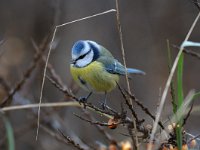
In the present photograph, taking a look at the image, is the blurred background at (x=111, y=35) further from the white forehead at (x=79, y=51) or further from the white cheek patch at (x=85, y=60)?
the white forehead at (x=79, y=51)

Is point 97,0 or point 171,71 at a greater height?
point 171,71

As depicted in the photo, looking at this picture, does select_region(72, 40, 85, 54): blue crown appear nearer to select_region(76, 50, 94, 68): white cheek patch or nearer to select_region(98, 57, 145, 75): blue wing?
select_region(76, 50, 94, 68): white cheek patch

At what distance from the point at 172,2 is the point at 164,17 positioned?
0.23 m

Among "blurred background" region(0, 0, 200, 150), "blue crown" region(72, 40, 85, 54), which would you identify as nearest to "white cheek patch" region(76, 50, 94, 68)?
"blue crown" region(72, 40, 85, 54)

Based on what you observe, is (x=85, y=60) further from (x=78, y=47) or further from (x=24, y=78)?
(x=24, y=78)

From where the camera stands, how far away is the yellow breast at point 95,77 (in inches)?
119

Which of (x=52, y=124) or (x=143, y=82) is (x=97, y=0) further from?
(x=52, y=124)

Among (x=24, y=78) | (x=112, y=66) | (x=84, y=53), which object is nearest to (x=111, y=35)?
(x=112, y=66)

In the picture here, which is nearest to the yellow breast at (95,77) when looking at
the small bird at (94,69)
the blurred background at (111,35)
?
the small bird at (94,69)

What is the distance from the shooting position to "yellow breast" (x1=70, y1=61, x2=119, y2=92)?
3033 millimetres

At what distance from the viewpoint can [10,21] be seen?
6547 millimetres

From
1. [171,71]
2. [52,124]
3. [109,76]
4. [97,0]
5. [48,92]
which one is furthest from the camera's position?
[97,0]

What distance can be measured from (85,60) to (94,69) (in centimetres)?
8

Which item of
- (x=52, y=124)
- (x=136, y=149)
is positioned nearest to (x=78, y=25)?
(x=52, y=124)
